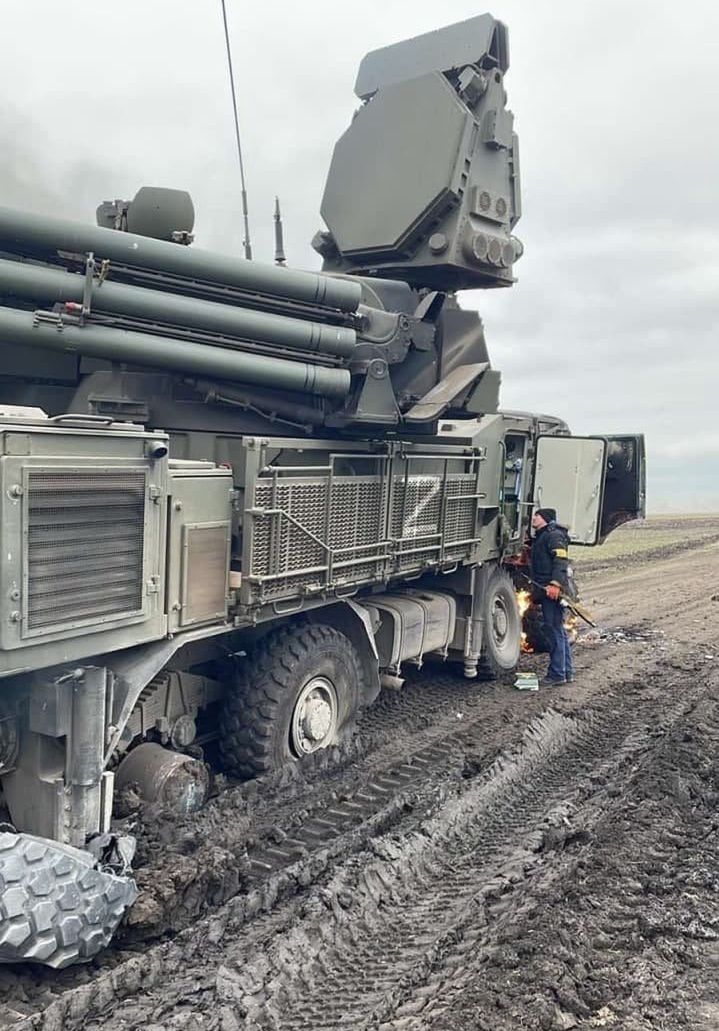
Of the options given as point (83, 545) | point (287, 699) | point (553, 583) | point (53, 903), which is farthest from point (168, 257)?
point (553, 583)

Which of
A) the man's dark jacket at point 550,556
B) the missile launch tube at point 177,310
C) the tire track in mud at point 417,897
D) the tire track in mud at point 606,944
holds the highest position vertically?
the missile launch tube at point 177,310

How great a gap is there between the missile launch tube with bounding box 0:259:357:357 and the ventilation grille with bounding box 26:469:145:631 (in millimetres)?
1098

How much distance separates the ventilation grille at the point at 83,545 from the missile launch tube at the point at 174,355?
0.90m

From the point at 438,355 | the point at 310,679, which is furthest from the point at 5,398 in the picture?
the point at 438,355

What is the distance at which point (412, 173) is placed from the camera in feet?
22.6

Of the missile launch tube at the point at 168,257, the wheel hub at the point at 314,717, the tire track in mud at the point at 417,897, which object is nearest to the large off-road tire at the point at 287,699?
the wheel hub at the point at 314,717

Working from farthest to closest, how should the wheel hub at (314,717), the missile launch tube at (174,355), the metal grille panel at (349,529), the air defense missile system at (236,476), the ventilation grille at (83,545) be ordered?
1. the wheel hub at (314,717)
2. the metal grille panel at (349,529)
3. the missile launch tube at (174,355)
4. the air defense missile system at (236,476)
5. the ventilation grille at (83,545)

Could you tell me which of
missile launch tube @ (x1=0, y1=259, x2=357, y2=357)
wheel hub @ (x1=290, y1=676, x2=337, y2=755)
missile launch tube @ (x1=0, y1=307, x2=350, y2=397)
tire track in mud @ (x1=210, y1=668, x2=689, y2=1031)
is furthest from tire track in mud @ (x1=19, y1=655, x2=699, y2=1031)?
missile launch tube @ (x1=0, y1=259, x2=357, y2=357)

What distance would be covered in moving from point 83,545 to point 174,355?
1404mm

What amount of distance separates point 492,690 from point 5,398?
5.45 m

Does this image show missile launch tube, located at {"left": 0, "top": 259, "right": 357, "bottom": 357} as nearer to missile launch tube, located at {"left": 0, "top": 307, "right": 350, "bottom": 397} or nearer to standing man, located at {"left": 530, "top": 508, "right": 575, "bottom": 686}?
missile launch tube, located at {"left": 0, "top": 307, "right": 350, "bottom": 397}

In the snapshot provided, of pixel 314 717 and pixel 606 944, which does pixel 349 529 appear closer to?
pixel 314 717

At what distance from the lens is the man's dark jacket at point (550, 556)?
8891mm

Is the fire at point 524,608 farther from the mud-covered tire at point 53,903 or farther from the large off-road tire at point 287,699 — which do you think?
the mud-covered tire at point 53,903
